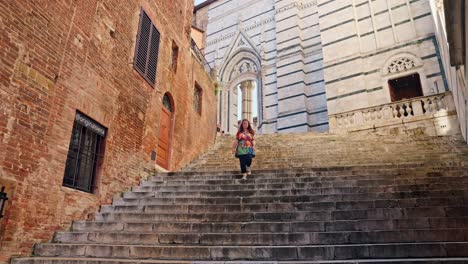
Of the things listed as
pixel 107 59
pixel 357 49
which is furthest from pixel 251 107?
pixel 107 59

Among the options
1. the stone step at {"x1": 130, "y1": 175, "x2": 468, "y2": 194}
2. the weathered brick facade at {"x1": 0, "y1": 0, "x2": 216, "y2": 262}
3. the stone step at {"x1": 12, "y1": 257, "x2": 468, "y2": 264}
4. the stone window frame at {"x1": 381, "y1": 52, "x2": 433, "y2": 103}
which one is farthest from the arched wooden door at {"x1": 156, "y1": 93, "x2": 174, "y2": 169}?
the stone window frame at {"x1": 381, "y1": 52, "x2": 433, "y2": 103}

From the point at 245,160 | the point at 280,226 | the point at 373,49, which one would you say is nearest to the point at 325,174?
the point at 245,160

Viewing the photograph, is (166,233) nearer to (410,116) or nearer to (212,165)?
(212,165)

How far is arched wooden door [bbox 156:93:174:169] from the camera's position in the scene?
920 centimetres

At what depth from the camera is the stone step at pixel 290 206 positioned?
16.0ft

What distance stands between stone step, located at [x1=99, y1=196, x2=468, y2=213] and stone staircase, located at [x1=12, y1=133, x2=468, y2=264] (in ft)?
0.06

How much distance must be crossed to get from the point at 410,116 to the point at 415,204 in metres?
7.09

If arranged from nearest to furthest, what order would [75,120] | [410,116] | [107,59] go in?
[75,120]
[107,59]
[410,116]

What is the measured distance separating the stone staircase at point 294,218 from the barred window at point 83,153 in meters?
0.72

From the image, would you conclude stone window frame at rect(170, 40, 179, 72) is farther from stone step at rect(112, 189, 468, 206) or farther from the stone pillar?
the stone pillar

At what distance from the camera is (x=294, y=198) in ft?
18.7

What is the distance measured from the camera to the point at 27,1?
495 centimetres

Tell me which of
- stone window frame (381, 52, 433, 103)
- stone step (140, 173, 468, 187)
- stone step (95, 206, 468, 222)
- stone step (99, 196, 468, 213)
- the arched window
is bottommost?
stone step (95, 206, 468, 222)

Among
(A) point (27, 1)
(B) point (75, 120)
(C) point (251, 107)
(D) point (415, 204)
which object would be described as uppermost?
(C) point (251, 107)
